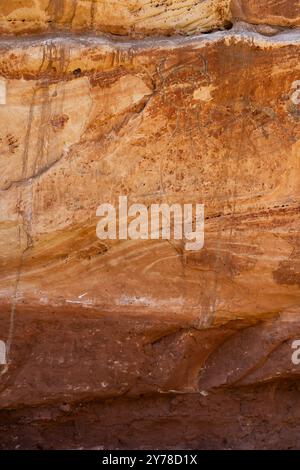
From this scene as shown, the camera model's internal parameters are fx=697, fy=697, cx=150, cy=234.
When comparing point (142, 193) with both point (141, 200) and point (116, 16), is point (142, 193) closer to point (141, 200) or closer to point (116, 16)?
point (141, 200)

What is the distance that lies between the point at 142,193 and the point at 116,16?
0.68 meters

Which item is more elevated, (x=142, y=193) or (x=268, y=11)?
(x=268, y=11)

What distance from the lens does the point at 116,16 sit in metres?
2.67

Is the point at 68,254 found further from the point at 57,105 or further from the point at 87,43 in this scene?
the point at 87,43

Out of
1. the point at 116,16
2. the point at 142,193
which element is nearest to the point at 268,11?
the point at 116,16

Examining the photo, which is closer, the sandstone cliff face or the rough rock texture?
the sandstone cliff face

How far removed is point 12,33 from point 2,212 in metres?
0.68

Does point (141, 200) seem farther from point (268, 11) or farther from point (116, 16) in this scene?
point (268, 11)

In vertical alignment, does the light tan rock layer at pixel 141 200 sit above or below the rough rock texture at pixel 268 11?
below

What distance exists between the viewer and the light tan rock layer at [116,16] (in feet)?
8.63

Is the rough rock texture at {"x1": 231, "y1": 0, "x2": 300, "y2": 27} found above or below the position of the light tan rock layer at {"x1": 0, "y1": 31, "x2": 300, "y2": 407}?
above

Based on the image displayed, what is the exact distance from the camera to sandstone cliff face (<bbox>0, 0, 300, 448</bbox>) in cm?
262

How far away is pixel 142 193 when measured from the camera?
271 cm

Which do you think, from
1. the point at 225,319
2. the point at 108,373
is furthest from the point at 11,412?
the point at 225,319
